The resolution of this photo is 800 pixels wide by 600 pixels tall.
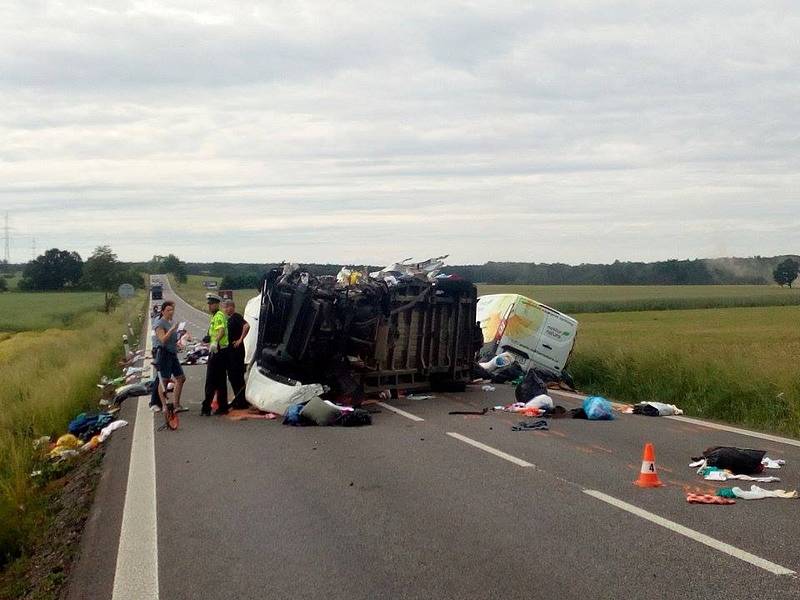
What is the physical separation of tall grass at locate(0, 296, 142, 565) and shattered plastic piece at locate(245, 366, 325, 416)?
315 cm

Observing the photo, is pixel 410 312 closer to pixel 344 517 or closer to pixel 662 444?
pixel 662 444

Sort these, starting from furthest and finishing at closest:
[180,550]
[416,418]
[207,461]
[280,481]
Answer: [416,418] < [207,461] < [280,481] < [180,550]

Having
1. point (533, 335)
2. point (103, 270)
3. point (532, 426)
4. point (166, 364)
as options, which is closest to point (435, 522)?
point (532, 426)

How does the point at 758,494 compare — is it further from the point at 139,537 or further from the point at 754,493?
the point at 139,537

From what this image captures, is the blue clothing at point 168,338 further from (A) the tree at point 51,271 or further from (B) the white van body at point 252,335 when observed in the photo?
(A) the tree at point 51,271

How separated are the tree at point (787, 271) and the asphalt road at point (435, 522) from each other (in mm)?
112542

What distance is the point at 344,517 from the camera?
7.49 meters

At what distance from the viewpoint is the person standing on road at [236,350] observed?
15.1 meters

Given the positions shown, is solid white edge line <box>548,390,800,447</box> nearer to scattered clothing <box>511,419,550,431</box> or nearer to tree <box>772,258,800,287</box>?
scattered clothing <box>511,419,550,431</box>

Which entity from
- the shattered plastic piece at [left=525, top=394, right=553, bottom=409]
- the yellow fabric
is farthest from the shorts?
the shattered plastic piece at [left=525, top=394, right=553, bottom=409]

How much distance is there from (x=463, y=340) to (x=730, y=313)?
54.5 meters

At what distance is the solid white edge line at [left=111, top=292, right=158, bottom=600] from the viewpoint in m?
5.86

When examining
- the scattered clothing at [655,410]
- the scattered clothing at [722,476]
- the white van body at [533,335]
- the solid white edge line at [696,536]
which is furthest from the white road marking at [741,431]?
the white van body at [533,335]

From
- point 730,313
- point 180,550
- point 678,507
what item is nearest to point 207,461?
point 180,550
